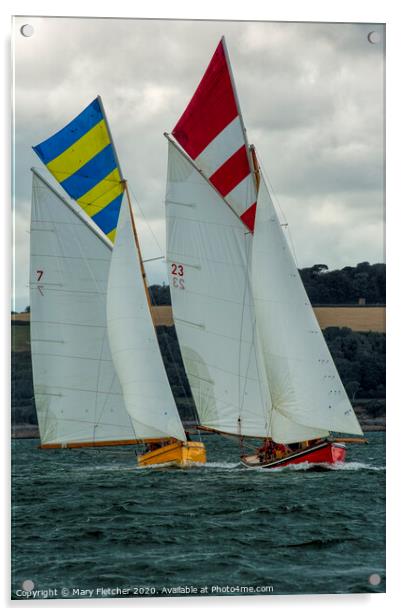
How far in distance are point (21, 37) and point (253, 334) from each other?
6382 millimetres

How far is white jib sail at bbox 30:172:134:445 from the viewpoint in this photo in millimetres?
19453

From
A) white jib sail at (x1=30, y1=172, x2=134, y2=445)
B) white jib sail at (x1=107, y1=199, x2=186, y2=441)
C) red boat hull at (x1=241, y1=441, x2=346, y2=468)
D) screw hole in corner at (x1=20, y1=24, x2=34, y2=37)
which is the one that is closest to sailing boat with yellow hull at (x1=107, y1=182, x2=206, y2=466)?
white jib sail at (x1=107, y1=199, x2=186, y2=441)

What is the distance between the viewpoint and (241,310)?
19.5 m

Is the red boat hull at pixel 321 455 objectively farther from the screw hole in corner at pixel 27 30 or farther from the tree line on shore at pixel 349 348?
the screw hole in corner at pixel 27 30

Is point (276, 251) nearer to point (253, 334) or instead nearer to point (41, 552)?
point (253, 334)

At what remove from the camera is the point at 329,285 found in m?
16.7

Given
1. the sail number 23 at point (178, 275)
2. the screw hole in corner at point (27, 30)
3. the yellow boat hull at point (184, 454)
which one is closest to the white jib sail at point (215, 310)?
the sail number 23 at point (178, 275)

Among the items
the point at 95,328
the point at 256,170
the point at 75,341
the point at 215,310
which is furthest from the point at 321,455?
the point at 256,170

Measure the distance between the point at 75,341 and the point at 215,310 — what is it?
215 cm

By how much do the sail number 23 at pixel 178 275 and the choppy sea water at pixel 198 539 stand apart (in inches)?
143

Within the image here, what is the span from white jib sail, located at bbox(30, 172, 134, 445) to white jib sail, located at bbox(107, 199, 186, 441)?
64 cm

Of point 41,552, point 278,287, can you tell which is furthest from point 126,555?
point 278,287

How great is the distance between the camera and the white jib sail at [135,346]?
1950 centimetres

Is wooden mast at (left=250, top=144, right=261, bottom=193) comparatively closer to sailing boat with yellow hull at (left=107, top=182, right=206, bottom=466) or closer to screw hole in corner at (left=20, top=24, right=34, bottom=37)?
sailing boat with yellow hull at (left=107, top=182, right=206, bottom=466)
